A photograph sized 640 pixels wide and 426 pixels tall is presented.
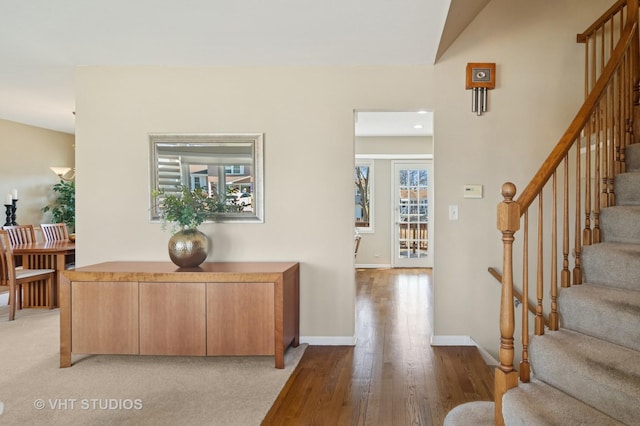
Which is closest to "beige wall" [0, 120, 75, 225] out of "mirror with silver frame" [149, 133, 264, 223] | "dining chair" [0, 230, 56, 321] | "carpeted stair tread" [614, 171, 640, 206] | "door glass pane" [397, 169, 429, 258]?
"dining chair" [0, 230, 56, 321]

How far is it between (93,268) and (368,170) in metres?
5.73

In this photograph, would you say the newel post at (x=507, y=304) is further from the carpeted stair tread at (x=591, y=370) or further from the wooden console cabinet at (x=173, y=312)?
the wooden console cabinet at (x=173, y=312)

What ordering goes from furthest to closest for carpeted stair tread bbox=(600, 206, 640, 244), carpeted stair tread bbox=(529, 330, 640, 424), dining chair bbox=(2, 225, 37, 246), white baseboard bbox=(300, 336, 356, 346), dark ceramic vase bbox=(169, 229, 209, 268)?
dining chair bbox=(2, 225, 37, 246) < white baseboard bbox=(300, 336, 356, 346) < dark ceramic vase bbox=(169, 229, 209, 268) < carpeted stair tread bbox=(600, 206, 640, 244) < carpeted stair tread bbox=(529, 330, 640, 424)

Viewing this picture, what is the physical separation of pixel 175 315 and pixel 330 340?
1297mm

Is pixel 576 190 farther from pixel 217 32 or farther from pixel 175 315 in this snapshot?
pixel 175 315

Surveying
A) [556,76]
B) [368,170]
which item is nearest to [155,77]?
[556,76]

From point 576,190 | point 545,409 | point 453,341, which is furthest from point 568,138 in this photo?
point 453,341

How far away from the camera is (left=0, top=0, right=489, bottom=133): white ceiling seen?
272cm

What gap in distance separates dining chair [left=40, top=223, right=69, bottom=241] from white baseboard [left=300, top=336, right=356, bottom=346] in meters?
3.98

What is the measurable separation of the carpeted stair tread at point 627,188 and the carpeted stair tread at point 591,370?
35.3 inches

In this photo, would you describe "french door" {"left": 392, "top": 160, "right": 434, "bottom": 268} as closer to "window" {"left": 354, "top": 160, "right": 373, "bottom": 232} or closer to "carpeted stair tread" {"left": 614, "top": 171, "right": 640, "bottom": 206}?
"window" {"left": 354, "top": 160, "right": 373, "bottom": 232}

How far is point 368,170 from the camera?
8156mm

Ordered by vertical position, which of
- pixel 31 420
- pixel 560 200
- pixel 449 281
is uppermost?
pixel 560 200

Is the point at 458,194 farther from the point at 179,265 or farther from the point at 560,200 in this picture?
the point at 179,265
